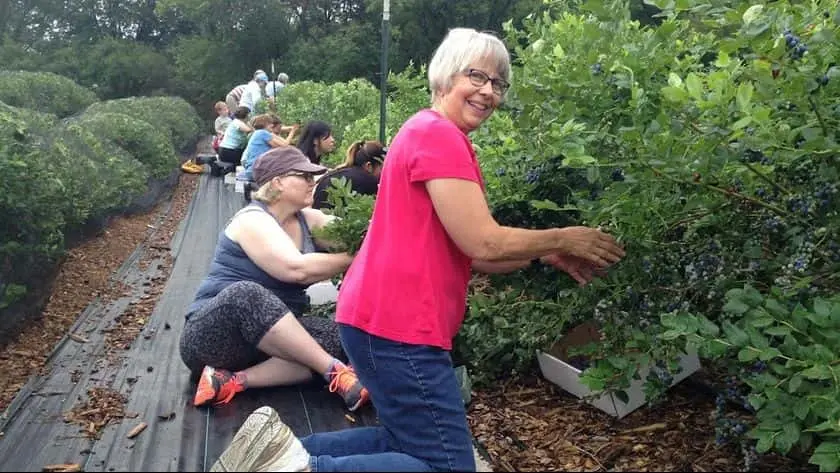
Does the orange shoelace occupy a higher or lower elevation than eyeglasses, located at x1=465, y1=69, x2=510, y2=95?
lower

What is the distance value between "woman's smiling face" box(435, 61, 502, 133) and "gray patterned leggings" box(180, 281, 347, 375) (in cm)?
149

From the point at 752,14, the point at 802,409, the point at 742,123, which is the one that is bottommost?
the point at 802,409

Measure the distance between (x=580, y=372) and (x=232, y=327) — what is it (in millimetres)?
1459

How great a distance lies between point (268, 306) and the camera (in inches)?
137

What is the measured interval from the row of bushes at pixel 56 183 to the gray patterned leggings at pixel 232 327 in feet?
6.21

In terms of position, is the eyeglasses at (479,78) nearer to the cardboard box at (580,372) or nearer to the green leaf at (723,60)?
the green leaf at (723,60)

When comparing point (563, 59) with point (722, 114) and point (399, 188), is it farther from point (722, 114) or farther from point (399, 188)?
point (399, 188)

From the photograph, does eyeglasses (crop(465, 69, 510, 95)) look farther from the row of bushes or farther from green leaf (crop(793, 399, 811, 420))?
the row of bushes

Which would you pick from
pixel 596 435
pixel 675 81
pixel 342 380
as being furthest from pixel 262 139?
pixel 675 81

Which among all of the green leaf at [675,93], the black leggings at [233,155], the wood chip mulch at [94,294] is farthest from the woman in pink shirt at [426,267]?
the black leggings at [233,155]

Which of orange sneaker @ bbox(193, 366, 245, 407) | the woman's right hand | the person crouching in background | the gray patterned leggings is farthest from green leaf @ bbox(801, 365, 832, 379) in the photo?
the person crouching in background

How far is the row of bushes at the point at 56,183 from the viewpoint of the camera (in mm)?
5031

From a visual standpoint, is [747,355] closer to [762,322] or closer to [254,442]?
[762,322]

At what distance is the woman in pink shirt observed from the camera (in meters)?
2.14
